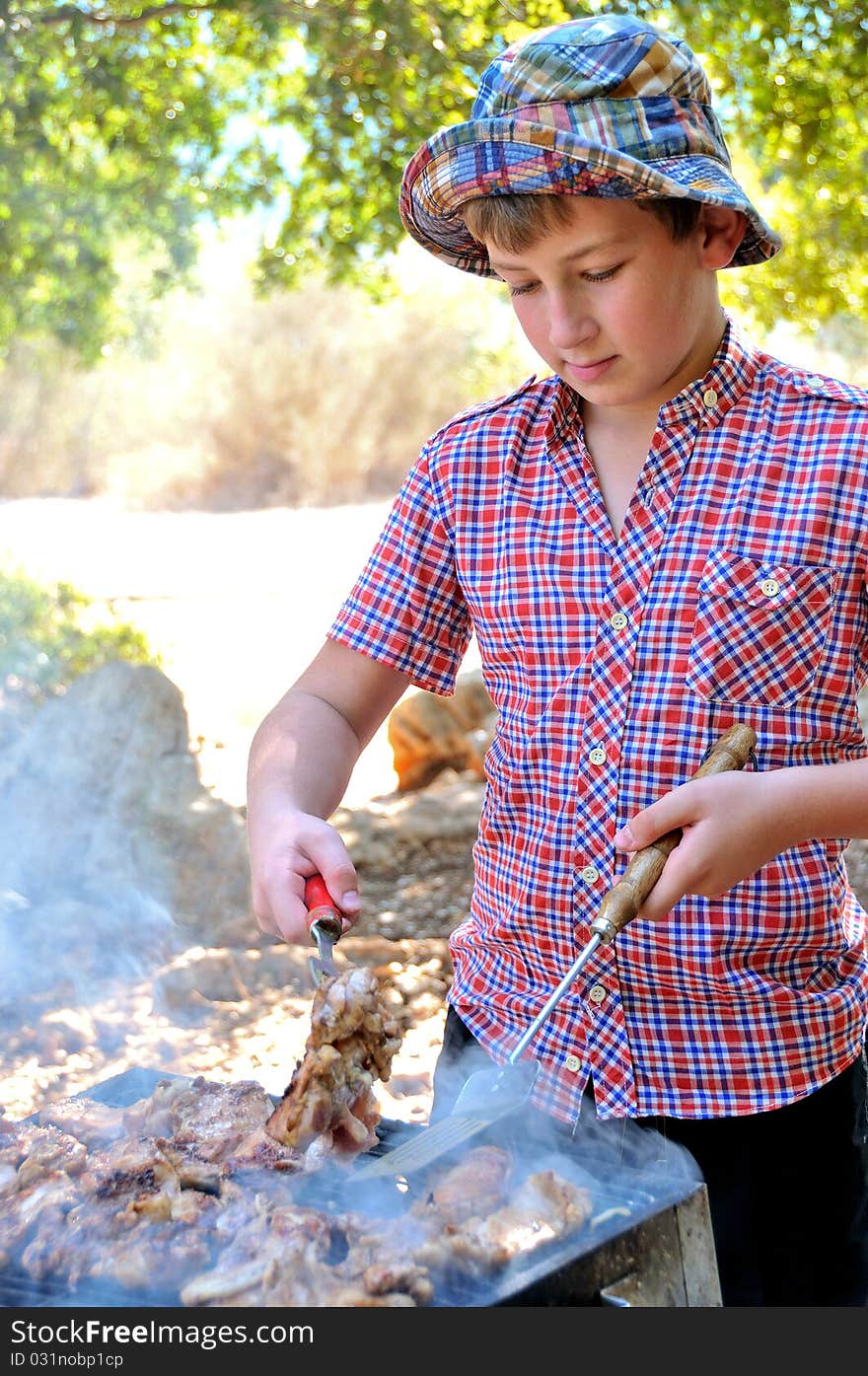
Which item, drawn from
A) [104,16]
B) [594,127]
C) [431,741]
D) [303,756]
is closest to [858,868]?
[431,741]

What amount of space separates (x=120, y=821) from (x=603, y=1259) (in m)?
4.59

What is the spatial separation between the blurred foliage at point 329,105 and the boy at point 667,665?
12.9 feet

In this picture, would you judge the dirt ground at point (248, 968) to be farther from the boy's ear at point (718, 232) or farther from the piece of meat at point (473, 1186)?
the boy's ear at point (718, 232)

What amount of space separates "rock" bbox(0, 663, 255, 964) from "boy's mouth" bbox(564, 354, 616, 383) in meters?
3.41

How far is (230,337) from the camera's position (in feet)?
76.5

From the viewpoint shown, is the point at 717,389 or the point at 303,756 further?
the point at 303,756

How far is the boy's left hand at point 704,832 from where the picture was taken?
1.67 metres

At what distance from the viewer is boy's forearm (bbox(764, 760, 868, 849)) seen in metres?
1.73

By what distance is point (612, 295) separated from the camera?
181 centimetres

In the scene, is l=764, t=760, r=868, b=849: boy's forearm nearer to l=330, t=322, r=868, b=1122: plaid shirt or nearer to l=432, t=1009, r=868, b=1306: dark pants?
l=330, t=322, r=868, b=1122: plaid shirt

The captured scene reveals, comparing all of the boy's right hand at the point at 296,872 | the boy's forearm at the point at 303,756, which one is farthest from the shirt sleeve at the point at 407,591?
the boy's right hand at the point at 296,872

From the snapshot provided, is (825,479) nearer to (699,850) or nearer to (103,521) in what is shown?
(699,850)

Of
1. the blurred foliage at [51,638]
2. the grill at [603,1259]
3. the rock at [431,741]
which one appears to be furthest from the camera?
the rock at [431,741]

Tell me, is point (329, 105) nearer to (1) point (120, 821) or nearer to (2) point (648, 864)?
(1) point (120, 821)
